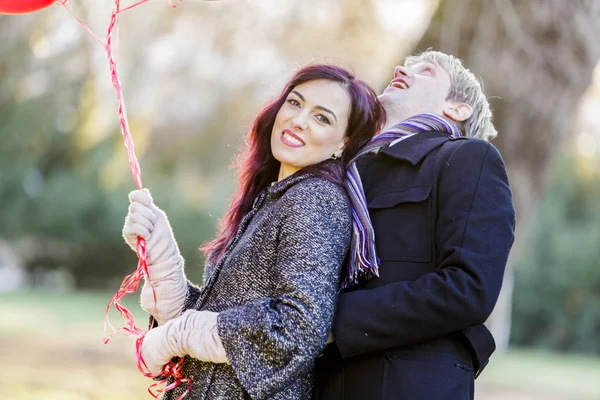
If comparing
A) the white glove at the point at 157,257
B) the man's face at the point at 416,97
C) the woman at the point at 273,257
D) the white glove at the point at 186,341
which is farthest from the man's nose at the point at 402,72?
the white glove at the point at 186,341

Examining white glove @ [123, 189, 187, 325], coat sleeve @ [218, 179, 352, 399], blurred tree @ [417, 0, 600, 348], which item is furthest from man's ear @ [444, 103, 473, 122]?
blurred tree @ [417, 0, 600, 348]

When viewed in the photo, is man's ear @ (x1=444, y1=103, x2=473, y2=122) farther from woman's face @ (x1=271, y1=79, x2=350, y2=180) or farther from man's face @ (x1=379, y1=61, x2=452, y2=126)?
woman's face @ (x1=271, y1=79, x2=350, y2=180)

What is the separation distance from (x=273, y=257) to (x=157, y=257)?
0.36 metres

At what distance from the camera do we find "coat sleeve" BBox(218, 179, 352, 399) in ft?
6.53

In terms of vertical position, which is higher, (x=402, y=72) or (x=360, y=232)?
(x=402, y=72)

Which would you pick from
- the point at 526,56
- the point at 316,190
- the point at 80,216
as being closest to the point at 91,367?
the point at 526,56

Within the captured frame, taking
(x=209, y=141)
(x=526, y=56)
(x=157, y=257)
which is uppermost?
(x=209, y=141)

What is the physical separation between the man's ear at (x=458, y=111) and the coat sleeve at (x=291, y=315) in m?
0.71

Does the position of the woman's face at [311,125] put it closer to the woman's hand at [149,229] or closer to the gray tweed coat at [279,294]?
the gray tweed coat at [279,294]

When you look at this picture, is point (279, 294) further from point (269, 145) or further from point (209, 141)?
point (209, 141)

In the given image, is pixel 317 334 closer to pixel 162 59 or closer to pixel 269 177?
pixel 269 177

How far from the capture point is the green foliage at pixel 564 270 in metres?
16.2

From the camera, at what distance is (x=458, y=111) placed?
2.61m

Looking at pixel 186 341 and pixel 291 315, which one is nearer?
pixel 291 315
